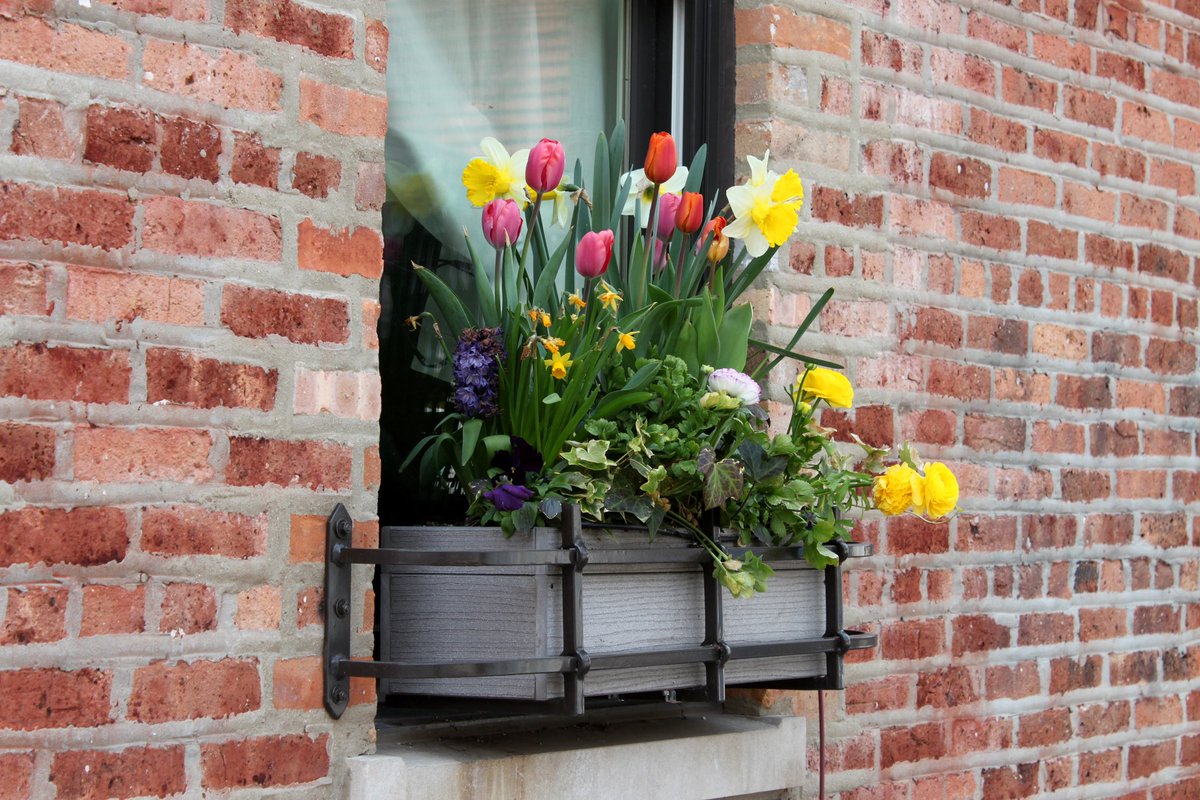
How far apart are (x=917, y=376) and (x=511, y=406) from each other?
101cm

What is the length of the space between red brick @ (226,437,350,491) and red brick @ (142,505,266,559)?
Result: 53 mm

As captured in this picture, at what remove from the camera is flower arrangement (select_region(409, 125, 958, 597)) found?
216cm

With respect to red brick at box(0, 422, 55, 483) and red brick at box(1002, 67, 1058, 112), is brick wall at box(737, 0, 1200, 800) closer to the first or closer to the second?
red brick at box(1002, 67, 1058, 112)

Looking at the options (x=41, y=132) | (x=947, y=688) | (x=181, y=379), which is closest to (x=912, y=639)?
(x=947, y=688)

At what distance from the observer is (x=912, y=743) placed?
2904mm

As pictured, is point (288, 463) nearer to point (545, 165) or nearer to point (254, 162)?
point (254, 162)

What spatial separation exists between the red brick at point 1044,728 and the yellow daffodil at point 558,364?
149cm

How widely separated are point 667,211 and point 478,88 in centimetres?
45

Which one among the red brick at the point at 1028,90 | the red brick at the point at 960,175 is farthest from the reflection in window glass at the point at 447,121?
the red brick at the point at 1028,90

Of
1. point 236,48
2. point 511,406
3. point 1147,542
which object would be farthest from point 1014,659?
point 236,48

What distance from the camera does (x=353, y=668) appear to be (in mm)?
2062

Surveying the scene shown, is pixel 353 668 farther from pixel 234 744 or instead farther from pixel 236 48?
pixel 236 48

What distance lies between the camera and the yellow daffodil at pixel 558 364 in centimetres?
212

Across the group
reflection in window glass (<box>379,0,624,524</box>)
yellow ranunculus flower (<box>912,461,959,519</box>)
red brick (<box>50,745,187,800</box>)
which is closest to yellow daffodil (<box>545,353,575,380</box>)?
reflection in window glass (<box>379,0,624,524</box>)
